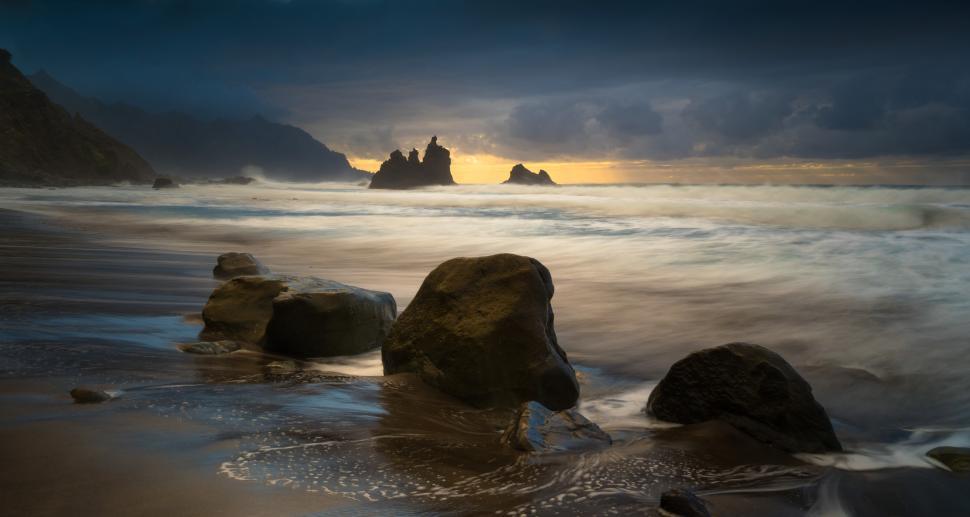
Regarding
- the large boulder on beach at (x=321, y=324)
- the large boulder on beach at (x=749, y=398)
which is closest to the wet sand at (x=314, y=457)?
the large boulder on beach at (x=749, y=398)

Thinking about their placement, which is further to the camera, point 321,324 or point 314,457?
point 321,324

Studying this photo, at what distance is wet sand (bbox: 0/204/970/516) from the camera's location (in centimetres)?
280

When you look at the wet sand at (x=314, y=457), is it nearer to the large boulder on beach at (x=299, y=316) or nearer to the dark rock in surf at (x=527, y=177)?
the large boulder on beach at (x=299, y=316)

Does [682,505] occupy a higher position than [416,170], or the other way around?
[416,170]

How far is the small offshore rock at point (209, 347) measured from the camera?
5.46 m

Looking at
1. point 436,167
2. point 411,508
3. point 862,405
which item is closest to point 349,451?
point 411,508

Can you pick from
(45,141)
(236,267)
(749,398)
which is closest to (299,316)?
(749,398)

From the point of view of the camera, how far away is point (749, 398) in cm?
427

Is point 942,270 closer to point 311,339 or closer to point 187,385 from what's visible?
point 311,339

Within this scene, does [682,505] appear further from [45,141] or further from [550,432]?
[45,141]

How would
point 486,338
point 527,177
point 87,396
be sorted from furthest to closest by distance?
1. point 527,177
2. point 486,338
3. point 87,396

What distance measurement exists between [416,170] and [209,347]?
5255 inches

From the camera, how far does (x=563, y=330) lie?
7.74 m

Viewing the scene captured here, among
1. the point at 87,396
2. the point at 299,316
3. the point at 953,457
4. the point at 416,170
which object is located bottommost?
the point at 953,457
